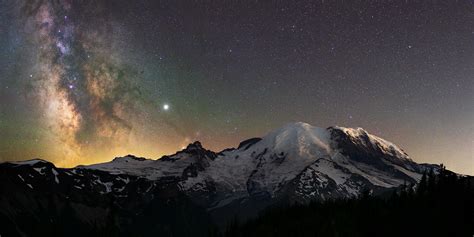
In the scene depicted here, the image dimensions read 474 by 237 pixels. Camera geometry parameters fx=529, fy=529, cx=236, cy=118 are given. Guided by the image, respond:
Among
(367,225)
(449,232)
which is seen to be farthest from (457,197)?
(367,225)

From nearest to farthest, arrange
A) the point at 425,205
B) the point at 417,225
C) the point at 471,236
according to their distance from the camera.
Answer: the point at 471,236, the point at 417,225, the point at 425,205

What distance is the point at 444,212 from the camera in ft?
624

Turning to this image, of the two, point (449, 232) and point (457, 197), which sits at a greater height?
point (457, 197)

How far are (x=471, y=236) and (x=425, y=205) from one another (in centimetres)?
2926

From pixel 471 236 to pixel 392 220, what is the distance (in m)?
28.6

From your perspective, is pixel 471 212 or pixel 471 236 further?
pixel 471 212

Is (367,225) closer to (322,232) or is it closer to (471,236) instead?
(322,232)

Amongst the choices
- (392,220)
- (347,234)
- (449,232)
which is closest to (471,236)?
(449,232)

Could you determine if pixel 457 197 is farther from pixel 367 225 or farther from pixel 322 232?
pixel 322 232

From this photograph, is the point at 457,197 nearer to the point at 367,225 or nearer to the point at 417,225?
the point at 417,225

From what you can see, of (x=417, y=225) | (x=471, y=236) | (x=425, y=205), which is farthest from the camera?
(x=425, y=205)

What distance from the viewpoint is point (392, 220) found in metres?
192

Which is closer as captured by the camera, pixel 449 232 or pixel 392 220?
pixel 449 232

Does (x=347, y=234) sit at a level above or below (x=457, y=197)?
below
